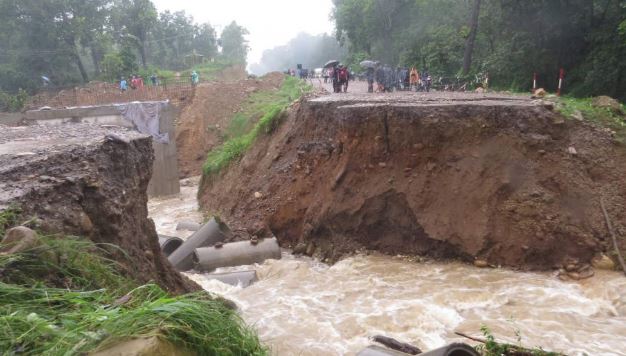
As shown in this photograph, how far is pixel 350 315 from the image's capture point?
26.0ft

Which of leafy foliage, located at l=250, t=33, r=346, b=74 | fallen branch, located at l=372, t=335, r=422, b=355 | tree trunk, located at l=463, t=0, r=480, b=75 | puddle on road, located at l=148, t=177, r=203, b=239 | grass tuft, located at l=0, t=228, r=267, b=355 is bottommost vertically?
puddle on road, located at l=148, t=177, r=203, b=239

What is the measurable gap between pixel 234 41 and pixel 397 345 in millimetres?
78047

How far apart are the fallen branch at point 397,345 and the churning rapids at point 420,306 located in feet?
1.53

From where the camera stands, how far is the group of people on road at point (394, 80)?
22.7m

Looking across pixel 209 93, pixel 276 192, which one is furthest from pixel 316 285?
pixel 209 93

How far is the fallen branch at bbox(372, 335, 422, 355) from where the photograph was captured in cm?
620

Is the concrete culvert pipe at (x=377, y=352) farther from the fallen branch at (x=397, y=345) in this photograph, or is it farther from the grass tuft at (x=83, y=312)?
the grass tuft at (x=83, y=312)

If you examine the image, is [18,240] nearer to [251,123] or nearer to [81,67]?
[251,123]

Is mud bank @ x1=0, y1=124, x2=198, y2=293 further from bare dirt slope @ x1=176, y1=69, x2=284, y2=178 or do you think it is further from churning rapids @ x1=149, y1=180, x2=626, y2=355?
bare dirt slope @ x1=176, y1=69, x2=284, y2=178

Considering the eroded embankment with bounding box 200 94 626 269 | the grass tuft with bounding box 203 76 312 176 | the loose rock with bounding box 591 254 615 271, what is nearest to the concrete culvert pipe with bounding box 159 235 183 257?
the eroded embankment with bounding box 200 94 626 269

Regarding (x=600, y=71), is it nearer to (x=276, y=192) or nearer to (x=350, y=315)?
(x=276, y=192)

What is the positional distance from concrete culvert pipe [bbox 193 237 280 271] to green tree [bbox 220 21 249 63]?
69639mm

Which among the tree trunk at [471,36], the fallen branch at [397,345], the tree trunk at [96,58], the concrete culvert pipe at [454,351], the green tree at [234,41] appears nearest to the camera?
the concrete culvert pipe at [454,351]

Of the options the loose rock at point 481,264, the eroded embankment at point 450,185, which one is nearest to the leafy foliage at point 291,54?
the eroded embankment at point 450,185
